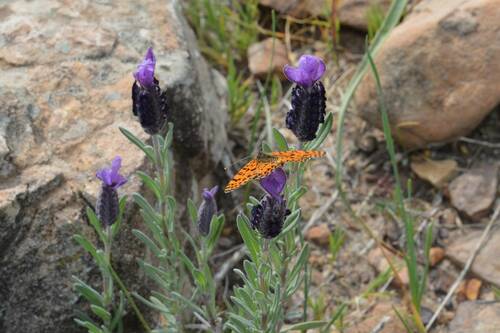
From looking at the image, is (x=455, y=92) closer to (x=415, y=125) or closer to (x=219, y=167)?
(x=415, y=125)

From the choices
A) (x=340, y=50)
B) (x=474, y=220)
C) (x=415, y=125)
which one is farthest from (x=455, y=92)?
(x=340, y=50)

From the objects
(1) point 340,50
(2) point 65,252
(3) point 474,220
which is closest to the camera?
(2) point 65,252

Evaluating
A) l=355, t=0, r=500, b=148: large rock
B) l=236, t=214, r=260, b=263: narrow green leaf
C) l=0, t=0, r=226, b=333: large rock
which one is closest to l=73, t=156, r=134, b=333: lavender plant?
l=0, t=0, r=226, b=333: large rock

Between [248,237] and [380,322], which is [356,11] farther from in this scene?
[248,237]

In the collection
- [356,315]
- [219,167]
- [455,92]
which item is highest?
[455,92]

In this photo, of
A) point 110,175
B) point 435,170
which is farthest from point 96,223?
point 435,170

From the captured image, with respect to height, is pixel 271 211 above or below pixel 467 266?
above
